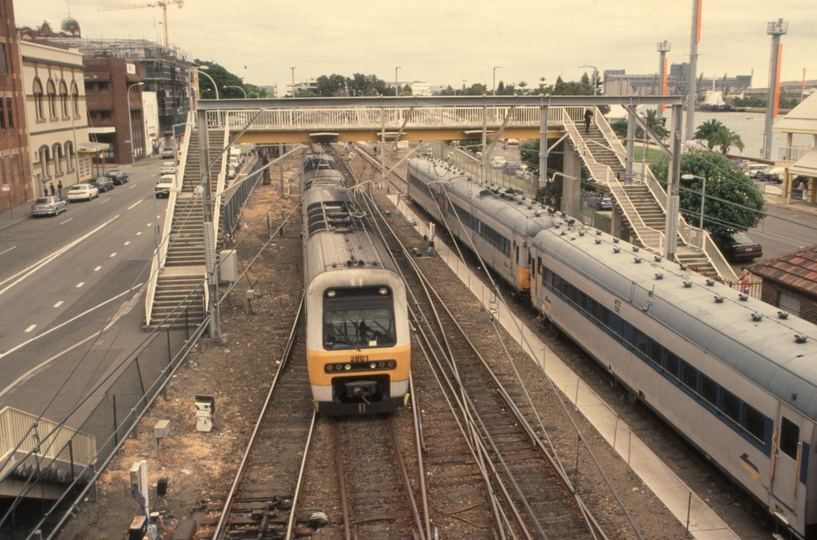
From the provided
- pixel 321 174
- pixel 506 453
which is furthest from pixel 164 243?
pixel 506 453

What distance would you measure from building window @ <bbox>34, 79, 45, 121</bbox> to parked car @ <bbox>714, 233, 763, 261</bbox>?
161 ft

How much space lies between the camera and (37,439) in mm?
13148

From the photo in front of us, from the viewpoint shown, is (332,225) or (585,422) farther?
(332,225)

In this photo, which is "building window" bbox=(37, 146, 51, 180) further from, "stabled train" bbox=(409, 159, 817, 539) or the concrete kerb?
"stabled train" bbox=(409, 159, 817, 539)

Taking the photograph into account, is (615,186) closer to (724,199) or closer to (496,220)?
(724,199)

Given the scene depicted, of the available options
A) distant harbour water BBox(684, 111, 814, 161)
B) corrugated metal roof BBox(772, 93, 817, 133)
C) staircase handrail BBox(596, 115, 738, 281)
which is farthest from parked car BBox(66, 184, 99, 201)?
distant harbour water BBox(684, 111, 814, 161)

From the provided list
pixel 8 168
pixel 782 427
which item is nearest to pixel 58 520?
pixel 782 427

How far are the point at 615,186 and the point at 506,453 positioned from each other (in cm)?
2008

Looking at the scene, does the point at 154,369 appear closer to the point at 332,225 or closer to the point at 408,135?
the point at 332,225

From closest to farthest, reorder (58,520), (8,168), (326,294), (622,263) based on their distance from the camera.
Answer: (58,520)
(326,294)
(622,263)
(8,168)

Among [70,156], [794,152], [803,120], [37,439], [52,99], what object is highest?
[52,99]

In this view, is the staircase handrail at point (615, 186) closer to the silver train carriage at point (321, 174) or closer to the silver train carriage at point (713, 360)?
the silver train carriage at point (713, 360)

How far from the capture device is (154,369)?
730 inches

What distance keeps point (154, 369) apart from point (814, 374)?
14.4 meters
